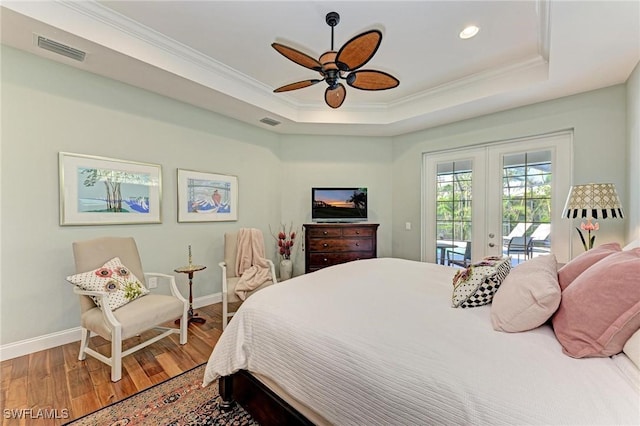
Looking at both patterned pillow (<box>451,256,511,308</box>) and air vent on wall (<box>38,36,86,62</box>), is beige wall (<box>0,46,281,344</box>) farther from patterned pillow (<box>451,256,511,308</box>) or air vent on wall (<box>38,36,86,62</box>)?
patterned pillow (<box>451,256,511,308</box>)

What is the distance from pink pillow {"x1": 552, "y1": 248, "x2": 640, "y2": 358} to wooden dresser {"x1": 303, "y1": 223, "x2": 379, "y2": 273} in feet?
10.1

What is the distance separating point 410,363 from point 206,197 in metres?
3.33

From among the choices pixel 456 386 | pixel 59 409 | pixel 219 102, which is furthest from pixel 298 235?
pixel 456 386

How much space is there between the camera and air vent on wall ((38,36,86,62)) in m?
2.22

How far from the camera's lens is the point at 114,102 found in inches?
113

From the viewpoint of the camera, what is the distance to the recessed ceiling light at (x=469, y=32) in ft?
7.94

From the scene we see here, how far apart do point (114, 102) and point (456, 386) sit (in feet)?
12.1

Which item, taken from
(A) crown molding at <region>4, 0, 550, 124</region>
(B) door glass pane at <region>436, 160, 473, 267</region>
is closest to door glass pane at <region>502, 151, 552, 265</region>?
(B) door glass pane at <region>436, 160, 473, 267</region>

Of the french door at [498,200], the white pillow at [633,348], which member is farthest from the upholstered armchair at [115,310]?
the french door at [498,200]

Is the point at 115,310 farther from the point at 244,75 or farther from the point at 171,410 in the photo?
the point at 244,75

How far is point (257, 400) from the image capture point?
60.9 inches

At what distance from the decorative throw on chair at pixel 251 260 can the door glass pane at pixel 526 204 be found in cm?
316

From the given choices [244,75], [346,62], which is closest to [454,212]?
[346,62]

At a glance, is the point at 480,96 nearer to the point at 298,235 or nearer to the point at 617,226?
the point at 617,226
